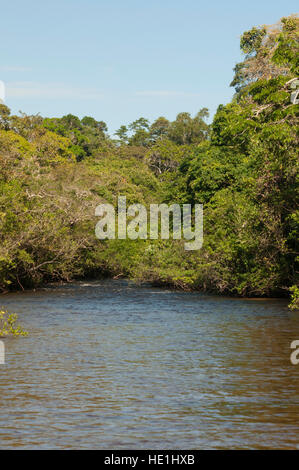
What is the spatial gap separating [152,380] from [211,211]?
1901 cm

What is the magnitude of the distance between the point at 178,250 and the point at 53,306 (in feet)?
24.5

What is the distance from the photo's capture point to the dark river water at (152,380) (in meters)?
9.56

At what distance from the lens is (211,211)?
3144 cm

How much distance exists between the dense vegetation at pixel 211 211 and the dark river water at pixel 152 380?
312 cm

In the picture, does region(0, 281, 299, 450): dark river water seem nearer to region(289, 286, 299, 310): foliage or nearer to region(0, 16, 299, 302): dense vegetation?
region(289, 286, 299, 310): foliage

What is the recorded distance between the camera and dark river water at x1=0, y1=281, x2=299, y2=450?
31.4 ft

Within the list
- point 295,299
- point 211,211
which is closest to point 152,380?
point 295,299

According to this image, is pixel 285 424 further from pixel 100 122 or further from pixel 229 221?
pixel 100 122

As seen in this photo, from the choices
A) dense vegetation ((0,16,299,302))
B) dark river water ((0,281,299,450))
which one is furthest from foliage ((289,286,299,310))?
dense vegetation ((0,16,299,302))

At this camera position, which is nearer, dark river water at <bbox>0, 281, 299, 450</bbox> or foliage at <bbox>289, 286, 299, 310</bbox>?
dark river water at <bbox>0, 281, 299, 450</bbox>

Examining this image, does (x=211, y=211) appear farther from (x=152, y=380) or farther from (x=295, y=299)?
(x=152, y=380)

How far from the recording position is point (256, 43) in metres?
52.3

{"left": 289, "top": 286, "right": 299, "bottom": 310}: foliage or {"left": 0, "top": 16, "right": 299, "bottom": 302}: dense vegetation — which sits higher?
{"left": 0, "top": 16, "right": 299, "bottom": 302}: dense vegetation

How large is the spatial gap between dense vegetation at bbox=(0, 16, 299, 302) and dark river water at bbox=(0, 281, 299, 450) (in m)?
3.12
